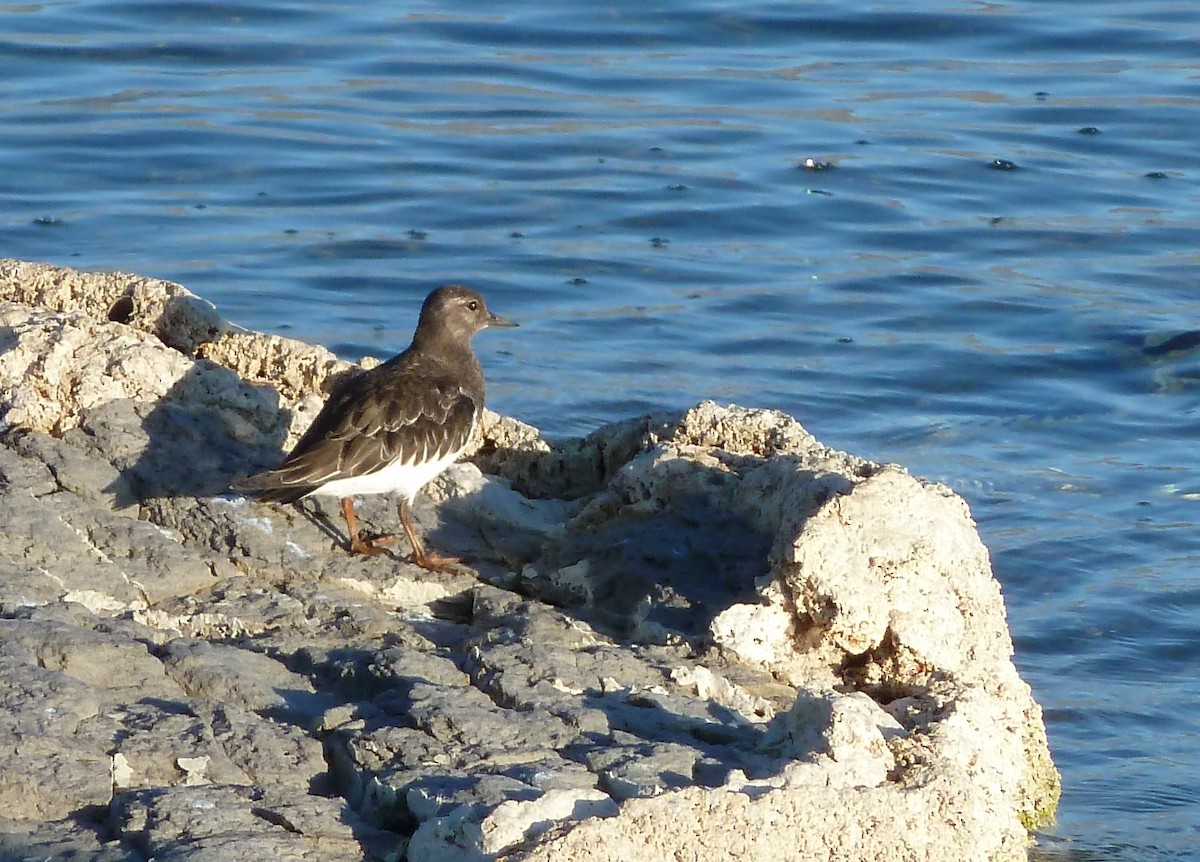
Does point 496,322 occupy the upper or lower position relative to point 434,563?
upper

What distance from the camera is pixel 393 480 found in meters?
5.66

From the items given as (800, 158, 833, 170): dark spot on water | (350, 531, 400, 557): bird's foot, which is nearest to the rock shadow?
(350, 531, 400, 557): bird's foot

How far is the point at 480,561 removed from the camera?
5621 millimetres

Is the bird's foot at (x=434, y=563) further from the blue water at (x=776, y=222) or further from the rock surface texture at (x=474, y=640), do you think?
the blue water at (x=776, y=222)

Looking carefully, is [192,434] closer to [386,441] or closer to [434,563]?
[386,441]

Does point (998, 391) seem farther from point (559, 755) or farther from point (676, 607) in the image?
point (559, 755)

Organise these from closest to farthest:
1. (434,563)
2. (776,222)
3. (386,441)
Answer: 1. (434,563)
2. (386,441)
3. (776,222)

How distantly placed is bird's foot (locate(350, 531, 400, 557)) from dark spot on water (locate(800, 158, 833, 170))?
26.2 ft

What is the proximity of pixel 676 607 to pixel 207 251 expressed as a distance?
6.87m

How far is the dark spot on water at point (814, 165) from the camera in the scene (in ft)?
42.9

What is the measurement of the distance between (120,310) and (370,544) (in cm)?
150

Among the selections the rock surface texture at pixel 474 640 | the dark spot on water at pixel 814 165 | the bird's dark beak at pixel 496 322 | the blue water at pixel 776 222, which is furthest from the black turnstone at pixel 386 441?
the dark spot on water at pixel 814 165

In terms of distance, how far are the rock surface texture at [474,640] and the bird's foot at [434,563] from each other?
0.03 meters

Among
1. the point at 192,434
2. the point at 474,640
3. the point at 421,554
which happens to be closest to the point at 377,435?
the point at 421,554
